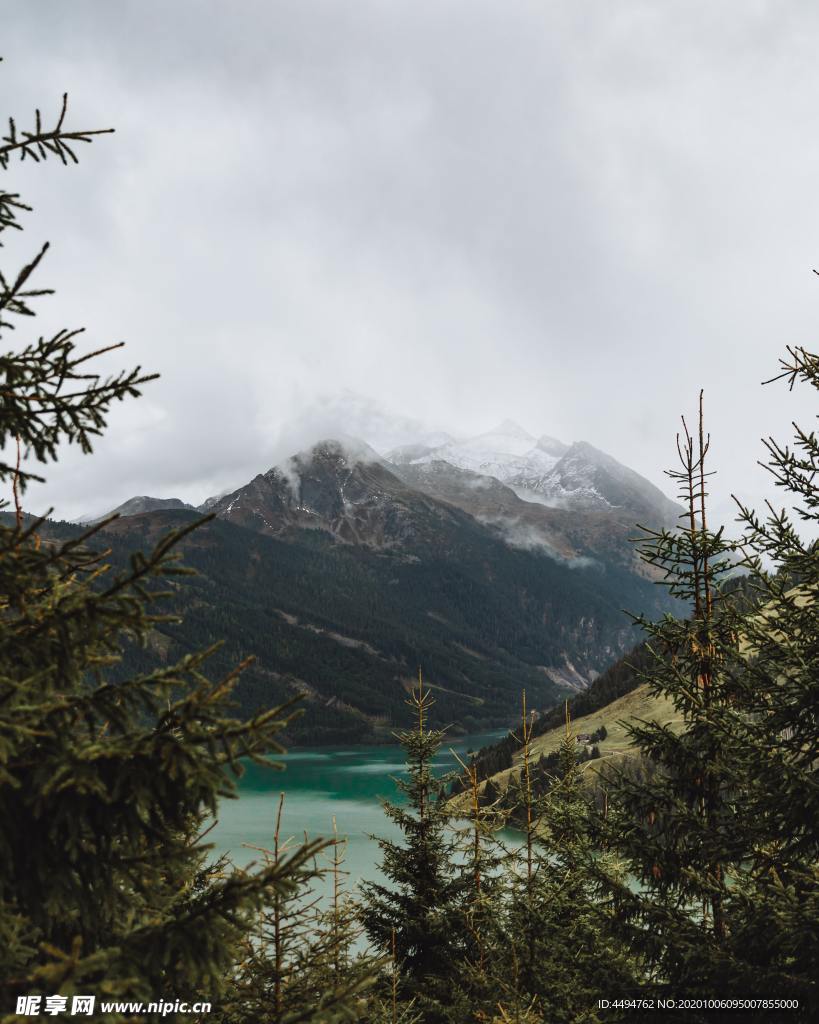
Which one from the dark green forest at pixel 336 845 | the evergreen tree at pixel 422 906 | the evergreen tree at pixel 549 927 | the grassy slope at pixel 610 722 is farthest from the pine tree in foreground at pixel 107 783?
the grassy slope at pixel 610 722

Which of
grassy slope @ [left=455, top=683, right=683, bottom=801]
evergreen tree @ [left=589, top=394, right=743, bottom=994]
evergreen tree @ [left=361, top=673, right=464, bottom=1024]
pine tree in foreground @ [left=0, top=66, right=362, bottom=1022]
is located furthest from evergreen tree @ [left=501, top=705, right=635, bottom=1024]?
grassy slope @ [left=455, top=683, right=683, bottom=801]

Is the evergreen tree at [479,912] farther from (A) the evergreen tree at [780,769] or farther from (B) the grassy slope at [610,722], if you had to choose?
(B) the grassy slope at [610,722]

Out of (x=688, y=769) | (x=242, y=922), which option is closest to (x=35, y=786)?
(x=242, y=922)

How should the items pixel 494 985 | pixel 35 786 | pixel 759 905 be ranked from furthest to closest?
pixel 494 985 → pixel 759 905 → pixel 35 786

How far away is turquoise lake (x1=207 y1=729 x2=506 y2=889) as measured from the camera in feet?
262

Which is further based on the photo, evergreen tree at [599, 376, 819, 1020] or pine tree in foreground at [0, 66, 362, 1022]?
evergreen tree at [599, 376, 819, 1020]

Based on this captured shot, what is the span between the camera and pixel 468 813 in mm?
15203

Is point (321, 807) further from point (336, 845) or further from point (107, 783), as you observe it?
point (107, 783)

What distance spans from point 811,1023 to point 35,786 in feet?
28.3

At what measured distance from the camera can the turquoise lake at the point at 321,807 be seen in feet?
262

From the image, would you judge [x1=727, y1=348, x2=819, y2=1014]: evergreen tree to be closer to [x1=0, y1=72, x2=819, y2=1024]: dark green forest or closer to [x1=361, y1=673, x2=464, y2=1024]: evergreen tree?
[x1=0, y1=72, x2=819, y2=1024]: dark green forest

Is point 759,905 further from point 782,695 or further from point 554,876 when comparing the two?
point 554,876

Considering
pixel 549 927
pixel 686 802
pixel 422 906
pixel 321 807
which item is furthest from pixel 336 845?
pixel 321 807

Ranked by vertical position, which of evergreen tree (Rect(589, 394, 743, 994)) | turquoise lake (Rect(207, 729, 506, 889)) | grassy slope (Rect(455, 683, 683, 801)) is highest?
evergreen tree (Rect(589, 394, 743, 994))
